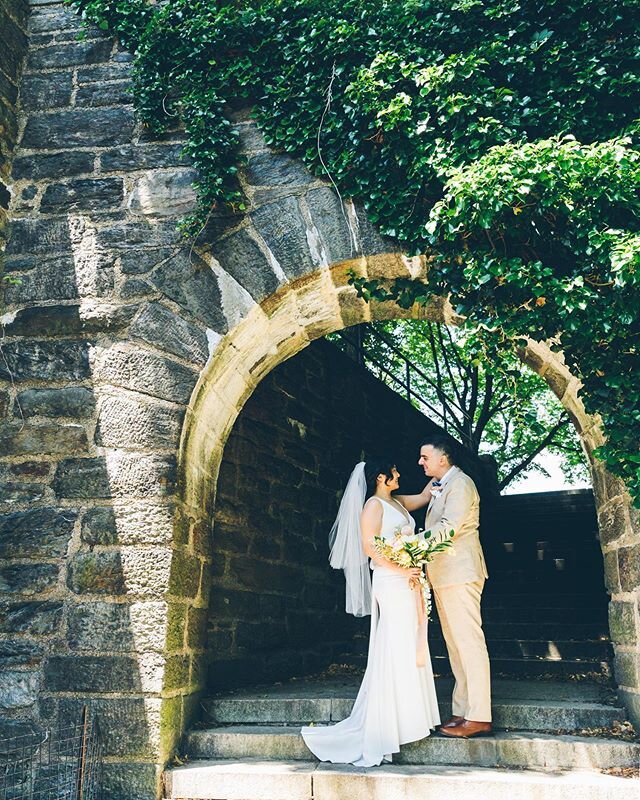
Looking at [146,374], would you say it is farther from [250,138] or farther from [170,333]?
[250,138]

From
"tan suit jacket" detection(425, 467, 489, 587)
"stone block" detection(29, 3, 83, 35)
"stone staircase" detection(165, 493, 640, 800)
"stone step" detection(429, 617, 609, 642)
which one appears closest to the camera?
"stone staircase" detection(165, 493, 640, 800)

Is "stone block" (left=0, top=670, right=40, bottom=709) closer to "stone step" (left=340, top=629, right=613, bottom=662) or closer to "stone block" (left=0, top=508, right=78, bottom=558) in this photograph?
"stone block" (left=0, top=508, right=78, bottom=558)

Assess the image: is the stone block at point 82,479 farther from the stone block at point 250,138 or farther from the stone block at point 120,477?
the stone block at point 250,138

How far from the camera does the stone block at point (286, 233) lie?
4125 mm

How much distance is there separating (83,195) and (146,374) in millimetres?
1324

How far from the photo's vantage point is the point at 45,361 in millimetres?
4180

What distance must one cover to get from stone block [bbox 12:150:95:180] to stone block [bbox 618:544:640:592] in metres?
3.95

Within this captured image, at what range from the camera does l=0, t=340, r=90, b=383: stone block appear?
414cm

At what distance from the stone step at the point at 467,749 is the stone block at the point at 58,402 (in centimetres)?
193

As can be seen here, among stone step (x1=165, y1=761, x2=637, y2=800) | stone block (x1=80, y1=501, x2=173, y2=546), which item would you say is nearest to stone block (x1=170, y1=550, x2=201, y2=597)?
stone block (x1=80, y1=501, x2=173, y2=546)

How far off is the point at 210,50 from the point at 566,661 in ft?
16.5

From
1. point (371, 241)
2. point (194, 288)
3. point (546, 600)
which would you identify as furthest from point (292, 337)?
point (546, 600)

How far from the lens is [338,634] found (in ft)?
21.4

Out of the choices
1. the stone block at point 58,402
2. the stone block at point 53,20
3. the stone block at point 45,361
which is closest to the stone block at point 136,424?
the stone block at point 58,402
